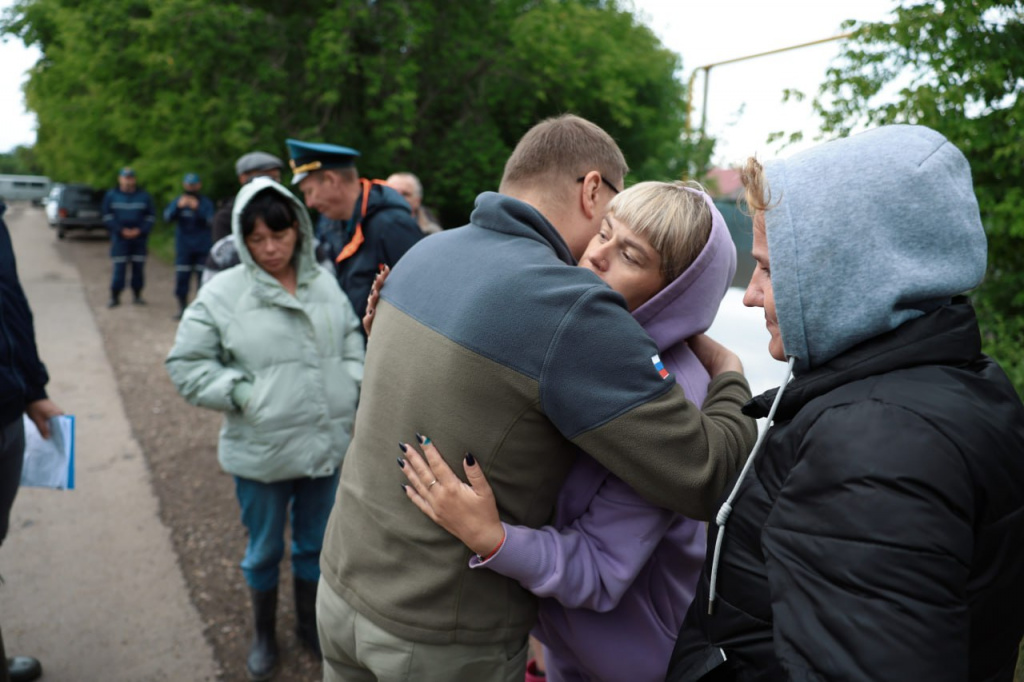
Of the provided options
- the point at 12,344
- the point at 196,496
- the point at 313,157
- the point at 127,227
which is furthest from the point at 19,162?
the point at 12,344

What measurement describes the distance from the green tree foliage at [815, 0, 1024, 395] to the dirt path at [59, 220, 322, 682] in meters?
3.70

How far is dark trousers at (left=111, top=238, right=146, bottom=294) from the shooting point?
1090 centimetres

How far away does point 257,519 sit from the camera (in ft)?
10.3

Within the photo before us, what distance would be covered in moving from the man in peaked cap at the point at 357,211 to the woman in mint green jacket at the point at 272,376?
57cm

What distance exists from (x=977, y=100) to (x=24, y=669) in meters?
4.98

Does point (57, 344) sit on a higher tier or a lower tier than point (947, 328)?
lower

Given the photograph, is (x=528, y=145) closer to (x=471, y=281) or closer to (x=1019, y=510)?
(x=471, y=281)

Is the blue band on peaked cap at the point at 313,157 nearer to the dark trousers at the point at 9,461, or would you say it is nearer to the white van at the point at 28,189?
the dark trousers at the point at 9,461

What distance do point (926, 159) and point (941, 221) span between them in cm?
9

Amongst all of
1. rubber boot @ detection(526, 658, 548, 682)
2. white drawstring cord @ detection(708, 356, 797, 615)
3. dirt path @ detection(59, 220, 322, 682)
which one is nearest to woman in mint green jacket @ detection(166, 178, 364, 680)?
dirt path @ detection(59, 220, 322, 682)

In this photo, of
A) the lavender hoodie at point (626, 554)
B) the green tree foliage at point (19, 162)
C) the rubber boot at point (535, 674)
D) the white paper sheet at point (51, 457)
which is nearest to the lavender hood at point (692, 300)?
the lavender hoodie at point (626, 554)

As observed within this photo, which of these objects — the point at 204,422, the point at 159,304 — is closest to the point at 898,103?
the point at 204,422

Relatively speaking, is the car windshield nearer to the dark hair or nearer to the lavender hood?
the dark hair

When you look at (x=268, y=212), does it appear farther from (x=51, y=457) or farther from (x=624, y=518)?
(x=624, y=518)
